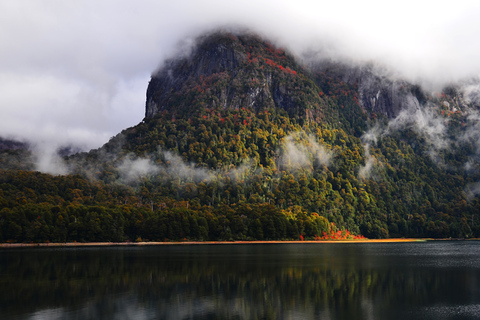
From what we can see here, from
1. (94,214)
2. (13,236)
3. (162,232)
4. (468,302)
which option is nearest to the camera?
(468,302)

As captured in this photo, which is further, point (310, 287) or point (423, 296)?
point (310, 287)

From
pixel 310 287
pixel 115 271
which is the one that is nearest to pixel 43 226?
pixel 115 271

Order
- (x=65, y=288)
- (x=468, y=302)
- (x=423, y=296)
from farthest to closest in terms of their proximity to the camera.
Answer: (x=65, y=288), (x=423, y=296), (x=468, y=302)

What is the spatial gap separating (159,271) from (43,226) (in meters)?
103

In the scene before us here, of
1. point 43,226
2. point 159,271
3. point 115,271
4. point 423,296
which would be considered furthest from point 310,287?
point 43,226

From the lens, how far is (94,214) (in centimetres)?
17112

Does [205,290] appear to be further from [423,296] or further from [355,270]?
[355,270]

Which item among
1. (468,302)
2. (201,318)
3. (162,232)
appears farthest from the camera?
(162,232)

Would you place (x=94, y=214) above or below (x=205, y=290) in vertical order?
above

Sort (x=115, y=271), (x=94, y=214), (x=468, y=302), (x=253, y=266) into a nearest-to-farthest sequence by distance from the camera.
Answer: (x=468, y=302) → (x=115, y=271) → (x=253, y=266) → (x=94, y=214)

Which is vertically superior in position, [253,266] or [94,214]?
[94,214]

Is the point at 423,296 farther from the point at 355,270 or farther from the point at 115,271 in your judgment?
the point at 115,271

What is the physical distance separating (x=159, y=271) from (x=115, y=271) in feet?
23.9

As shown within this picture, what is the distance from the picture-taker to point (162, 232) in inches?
7279
